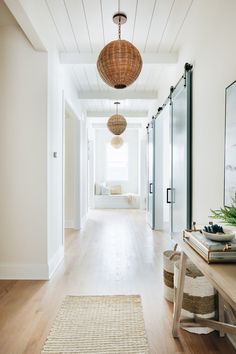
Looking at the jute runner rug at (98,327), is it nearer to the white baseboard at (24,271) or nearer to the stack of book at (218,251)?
the white baseboard at (24,271)

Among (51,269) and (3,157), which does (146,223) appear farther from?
(3,157)

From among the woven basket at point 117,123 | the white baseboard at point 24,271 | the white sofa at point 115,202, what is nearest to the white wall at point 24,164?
the white baseboard at point 24,271

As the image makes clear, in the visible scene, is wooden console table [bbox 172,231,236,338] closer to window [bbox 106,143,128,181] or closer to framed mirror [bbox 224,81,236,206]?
framed mirror [bbox 224,81,236,206]

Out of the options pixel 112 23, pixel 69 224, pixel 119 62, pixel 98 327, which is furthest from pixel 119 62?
pixel 69 224

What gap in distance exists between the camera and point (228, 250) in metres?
1.42

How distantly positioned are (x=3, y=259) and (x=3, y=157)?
1184mm

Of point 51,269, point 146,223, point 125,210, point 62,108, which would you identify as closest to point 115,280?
point 51,269

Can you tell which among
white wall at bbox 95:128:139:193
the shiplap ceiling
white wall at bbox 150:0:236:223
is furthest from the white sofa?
white wall at bbox 150:0:236:223

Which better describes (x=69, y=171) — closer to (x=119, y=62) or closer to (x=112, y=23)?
(x=112, y=23)

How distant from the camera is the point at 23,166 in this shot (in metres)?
3.21

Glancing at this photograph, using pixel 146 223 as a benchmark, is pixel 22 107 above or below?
above

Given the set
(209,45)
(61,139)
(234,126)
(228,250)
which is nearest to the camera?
(228,250)

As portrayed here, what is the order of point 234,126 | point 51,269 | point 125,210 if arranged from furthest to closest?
1. point 125,210
2. point 51,269
3. point 234,126

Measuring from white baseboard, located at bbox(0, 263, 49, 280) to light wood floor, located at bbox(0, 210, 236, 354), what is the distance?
0.10m
